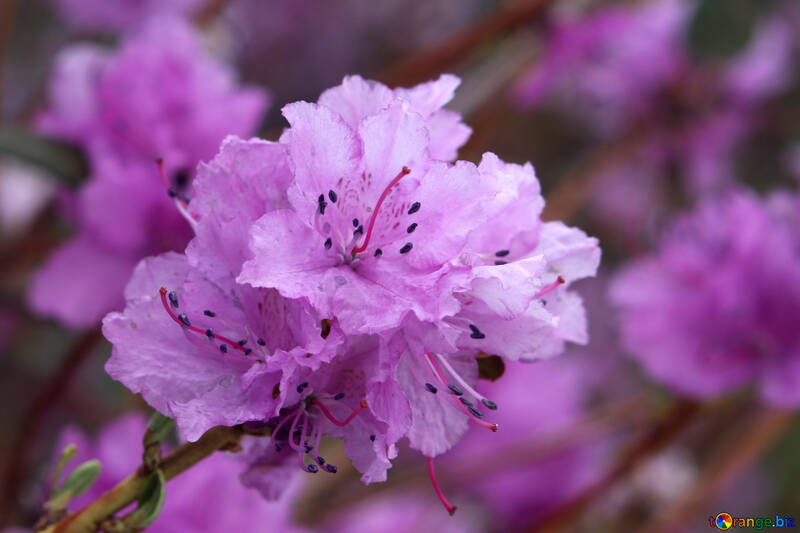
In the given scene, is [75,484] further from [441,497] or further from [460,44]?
[460,44]

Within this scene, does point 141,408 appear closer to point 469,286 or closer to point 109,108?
point 109,108

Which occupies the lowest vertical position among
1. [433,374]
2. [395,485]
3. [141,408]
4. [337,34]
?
[395,485]

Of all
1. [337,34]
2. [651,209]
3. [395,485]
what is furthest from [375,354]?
[337,34]

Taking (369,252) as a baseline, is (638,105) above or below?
below

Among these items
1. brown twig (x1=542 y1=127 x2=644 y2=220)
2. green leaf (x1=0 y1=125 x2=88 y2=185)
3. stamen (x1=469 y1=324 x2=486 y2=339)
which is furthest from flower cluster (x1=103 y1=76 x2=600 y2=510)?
brown twig (x1=542 y1=127 x2=644 y2=220)

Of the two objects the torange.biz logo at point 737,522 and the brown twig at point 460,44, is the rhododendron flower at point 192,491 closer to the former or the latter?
the torange.biz logo at point 737,522

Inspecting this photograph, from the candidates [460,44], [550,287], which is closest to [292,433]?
[550,287]

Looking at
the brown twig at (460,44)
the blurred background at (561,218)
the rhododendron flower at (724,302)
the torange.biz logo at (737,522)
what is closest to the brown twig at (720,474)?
the blurred background at (561,218)
